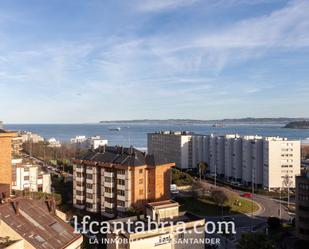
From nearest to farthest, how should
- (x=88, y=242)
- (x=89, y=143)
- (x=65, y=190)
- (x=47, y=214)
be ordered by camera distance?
(x=47, y=214) → (x=88, y=242) → (x=65, y=190) → (x=89, y=143)

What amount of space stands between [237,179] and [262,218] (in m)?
20.5

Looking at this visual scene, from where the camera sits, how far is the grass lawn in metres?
32.5

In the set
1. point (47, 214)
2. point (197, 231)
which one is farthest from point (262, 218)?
point (47, 214)

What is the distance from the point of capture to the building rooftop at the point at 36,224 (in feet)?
39.2

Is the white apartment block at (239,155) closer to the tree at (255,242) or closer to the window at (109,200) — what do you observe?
the window at (109,200)

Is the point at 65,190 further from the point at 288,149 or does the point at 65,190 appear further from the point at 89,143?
the point at 89,143

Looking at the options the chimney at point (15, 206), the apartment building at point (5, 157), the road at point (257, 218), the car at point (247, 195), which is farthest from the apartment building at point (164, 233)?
the car at point (247, 195)

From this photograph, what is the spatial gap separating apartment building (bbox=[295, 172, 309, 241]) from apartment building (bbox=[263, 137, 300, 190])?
65.4 feet

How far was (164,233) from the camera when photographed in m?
16.8

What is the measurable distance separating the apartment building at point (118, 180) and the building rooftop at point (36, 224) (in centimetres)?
1448

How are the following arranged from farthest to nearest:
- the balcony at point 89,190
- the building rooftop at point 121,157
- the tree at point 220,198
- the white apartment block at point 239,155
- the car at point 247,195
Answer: the white apartment block at point 239,155 → the car at point 247,195 → the tree at point 220,198 → the balcony at point 89,190 → the building rooftop at point 121,157

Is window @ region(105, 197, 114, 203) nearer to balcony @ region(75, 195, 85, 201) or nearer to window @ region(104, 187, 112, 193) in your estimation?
window @ region(104, 187, 112, 193)

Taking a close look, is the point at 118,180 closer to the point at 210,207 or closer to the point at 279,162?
the point at 210,207

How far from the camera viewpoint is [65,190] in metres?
38.1
